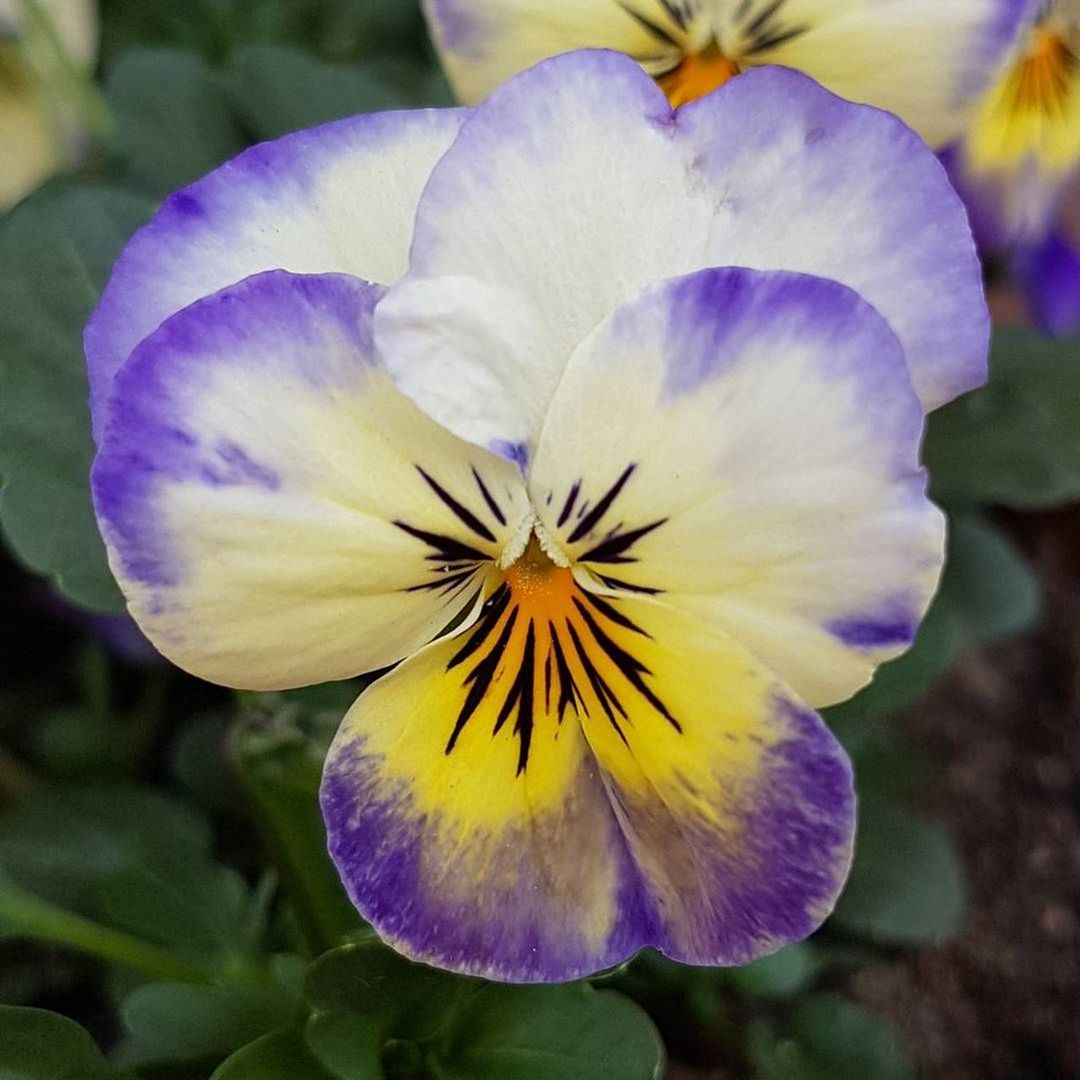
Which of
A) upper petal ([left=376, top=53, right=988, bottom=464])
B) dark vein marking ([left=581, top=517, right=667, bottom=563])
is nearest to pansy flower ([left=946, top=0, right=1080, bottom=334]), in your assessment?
upper petal ([left=376, top=53, right=988, bottom=464])

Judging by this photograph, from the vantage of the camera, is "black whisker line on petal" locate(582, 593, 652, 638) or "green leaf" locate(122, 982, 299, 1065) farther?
"green leaf" locate(122, 982, 299, 1065)

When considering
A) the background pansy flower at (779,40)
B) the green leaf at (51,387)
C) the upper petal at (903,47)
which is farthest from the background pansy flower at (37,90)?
the upper petal at (903,47)

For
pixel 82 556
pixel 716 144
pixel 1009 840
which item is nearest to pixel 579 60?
pixel 716 144

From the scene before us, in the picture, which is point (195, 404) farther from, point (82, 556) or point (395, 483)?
point (82, 556)

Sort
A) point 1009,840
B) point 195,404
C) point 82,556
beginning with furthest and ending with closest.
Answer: point 1009,840 < point 82,556 < point 195,404

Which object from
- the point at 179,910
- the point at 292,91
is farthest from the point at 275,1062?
the point at 292,91

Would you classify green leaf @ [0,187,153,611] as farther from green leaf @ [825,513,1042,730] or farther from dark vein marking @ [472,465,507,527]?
green leaf @ [825,513,1042,730]
